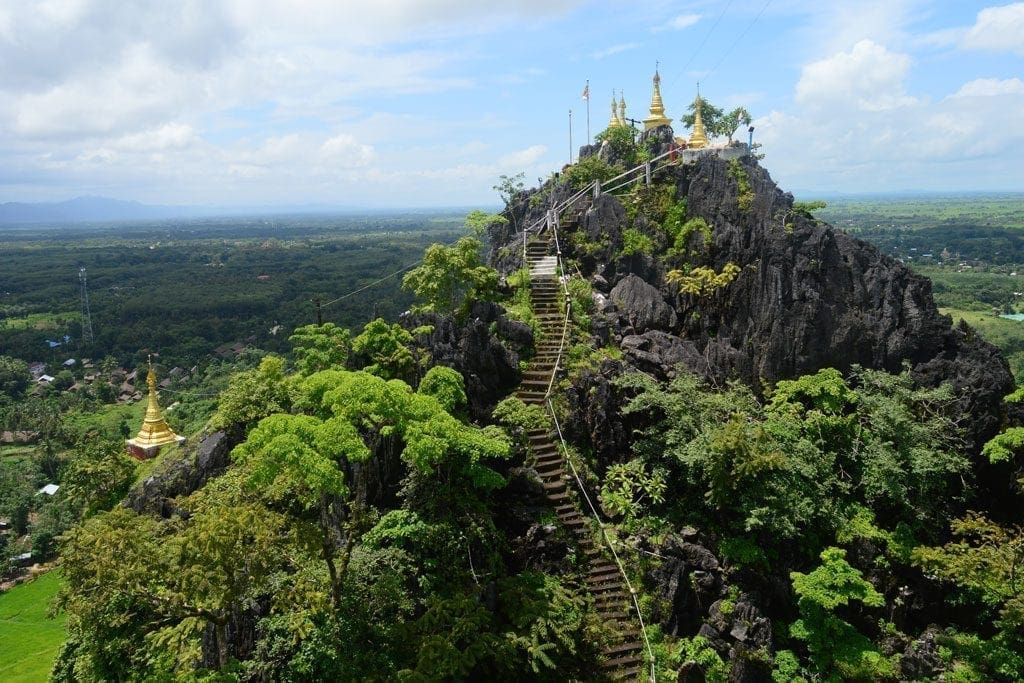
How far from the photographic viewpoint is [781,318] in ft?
63.6

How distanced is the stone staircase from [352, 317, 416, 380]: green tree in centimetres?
364

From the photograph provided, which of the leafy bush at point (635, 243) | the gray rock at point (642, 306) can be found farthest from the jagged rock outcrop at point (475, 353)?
the leafy bush at point (635, 243)

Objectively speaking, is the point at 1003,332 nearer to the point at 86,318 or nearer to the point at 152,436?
the point at 152,436

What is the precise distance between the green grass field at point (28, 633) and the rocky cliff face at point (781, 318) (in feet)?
80.8

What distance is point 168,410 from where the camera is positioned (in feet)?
204

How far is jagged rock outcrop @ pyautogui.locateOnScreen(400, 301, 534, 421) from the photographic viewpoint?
56.6 ft

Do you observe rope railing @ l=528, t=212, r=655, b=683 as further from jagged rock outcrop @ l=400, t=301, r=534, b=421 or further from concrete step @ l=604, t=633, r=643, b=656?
jagged rock outcrop @ l=400, t=301, r=534, b=421

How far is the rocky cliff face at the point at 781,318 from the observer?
18.5 meters

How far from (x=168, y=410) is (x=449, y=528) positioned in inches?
2316

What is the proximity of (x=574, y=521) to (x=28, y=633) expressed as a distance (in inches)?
1291

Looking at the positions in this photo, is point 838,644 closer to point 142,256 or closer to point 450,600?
point 450,600

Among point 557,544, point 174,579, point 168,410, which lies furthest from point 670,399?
point 168,410

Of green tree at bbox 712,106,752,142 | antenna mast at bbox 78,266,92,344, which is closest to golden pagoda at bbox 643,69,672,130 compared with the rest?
green tree at bbox 712,106,752,142

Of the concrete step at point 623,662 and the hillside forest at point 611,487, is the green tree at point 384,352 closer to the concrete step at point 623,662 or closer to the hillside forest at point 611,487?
the hillside forest at point 611,487
